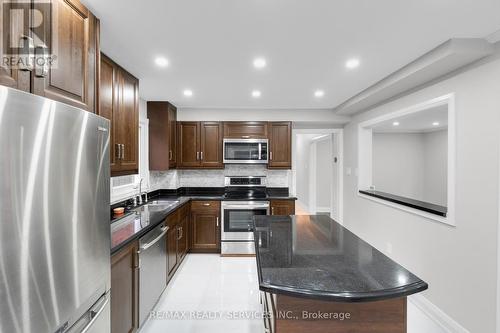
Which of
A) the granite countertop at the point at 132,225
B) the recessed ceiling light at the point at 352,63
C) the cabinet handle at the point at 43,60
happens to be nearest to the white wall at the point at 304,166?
the recessed ceiling light at the point at 352,63

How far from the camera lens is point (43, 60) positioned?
1.10 meters

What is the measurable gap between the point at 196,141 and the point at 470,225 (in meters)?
3.68

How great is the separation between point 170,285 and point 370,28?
331 cm

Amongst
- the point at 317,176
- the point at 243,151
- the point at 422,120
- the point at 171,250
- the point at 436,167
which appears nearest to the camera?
the point at 171,250

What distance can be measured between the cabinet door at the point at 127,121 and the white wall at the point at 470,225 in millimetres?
3101

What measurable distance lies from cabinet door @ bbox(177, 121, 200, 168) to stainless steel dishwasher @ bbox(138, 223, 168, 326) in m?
1.67

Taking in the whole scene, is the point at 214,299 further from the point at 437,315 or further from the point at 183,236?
the point at 437,315

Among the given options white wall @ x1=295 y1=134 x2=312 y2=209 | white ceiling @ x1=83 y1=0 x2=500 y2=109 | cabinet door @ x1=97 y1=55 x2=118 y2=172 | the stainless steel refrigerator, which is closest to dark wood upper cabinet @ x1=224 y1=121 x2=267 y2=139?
white ceiling @ x1=83 y1=0 x2=500 y2=109

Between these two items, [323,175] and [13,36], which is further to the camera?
[323,175]

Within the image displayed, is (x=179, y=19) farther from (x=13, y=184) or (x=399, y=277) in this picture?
(x=399, y=277)

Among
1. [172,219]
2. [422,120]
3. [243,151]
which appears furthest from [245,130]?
[422,120]

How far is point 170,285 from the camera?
112 inches

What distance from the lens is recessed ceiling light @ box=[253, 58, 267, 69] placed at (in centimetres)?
219

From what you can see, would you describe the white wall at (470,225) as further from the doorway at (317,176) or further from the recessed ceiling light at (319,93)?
the doorway at (317,176)
